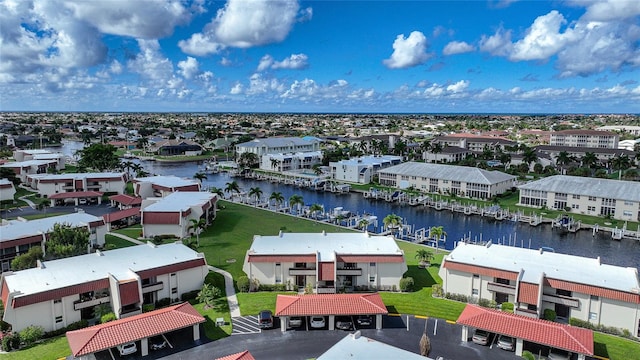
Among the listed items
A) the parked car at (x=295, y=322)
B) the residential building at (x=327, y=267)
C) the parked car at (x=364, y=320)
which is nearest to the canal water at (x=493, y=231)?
the residential building at (x=327, y=267)

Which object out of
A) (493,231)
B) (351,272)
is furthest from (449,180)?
(351,272)

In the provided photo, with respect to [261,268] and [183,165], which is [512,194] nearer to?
[261,268]

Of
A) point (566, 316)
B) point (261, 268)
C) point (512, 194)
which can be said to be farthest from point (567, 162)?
point (261, 268)

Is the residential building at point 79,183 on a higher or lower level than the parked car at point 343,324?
higher

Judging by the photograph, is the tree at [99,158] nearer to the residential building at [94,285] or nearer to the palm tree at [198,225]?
the palm tree at [198,225]

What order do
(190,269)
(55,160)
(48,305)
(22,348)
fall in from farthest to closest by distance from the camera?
1. (55,160)
2. (190,269)
3. (48,305)
4. (22,348)

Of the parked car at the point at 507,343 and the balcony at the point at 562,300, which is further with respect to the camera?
the balcony at the point at 562,300
